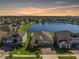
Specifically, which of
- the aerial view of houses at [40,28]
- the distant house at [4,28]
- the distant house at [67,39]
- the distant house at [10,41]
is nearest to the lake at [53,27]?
the aerial view of houses at [40,28]

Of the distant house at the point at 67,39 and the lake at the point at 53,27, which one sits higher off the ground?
the lake at the point at 53,27

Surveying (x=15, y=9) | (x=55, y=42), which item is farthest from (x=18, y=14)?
(x=55, y=42)

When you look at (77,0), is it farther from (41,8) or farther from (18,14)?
(18,14)

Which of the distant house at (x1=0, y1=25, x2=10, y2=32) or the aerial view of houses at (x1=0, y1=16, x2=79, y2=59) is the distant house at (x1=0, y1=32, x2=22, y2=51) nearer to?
the aerial view of houses at (x1=0, y1=16, x2=79, y2=59)

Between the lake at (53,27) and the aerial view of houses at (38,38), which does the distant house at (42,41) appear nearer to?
the aerial view of houses at (38,38)

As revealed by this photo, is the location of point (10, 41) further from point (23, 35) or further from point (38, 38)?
point (38, 38)
